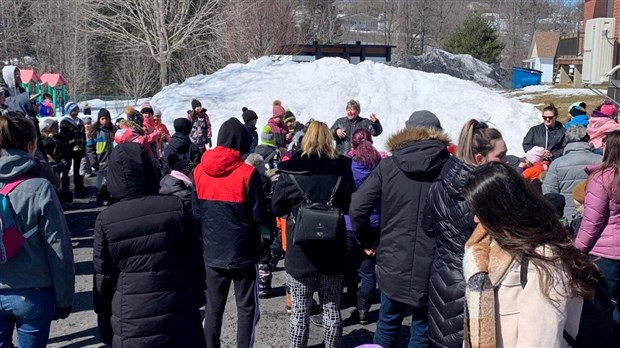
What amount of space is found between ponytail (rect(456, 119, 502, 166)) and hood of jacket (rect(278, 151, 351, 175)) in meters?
1.27

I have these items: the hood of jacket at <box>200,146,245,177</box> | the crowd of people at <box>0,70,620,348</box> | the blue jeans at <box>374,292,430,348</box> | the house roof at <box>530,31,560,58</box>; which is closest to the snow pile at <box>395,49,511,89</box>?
the house roof at <box>530,31,560,58</box>

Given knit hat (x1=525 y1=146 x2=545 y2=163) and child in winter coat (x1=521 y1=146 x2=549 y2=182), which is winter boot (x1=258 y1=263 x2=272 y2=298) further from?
knit hat (x1=525 y1=146 x2=545 y2=163)

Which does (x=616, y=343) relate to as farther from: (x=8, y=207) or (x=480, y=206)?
(x=8, y=207)

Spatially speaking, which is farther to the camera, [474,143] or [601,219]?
[601,219]

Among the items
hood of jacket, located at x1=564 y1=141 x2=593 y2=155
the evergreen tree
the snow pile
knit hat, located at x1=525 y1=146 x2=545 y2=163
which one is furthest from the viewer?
the evergreen tree

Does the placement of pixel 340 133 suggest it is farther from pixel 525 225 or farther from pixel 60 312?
pixel 525 225

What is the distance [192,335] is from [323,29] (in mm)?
55698

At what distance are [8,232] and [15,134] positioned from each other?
60 cm

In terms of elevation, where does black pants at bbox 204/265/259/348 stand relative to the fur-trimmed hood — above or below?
below

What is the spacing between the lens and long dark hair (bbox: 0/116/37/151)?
12.6 ft

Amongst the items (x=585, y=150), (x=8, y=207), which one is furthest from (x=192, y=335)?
(x=585, y=150)

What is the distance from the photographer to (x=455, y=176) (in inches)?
143

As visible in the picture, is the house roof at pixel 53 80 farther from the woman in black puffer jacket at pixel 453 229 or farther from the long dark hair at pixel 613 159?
the woman in black puffer jacket at pixel 453 229

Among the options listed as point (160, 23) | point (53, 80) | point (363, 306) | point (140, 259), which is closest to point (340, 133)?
point (363, 306)
